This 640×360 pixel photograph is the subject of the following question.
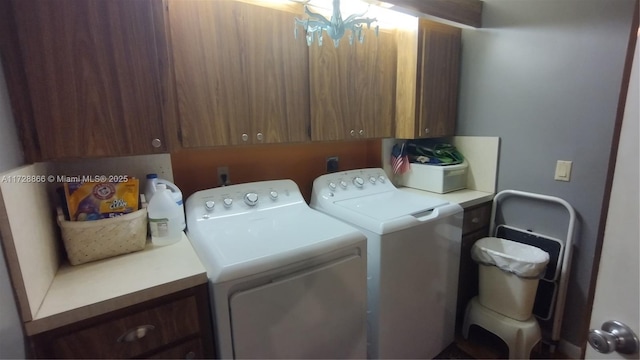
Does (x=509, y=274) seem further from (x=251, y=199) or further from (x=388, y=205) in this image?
(x=251, y=199)

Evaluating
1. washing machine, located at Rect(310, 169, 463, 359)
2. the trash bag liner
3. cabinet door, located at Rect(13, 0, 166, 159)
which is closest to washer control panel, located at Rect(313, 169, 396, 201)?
washing machine, located at Rect(310, 169, 463, 359)

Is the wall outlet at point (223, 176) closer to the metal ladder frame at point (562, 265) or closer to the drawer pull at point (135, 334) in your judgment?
the drawer pull at point (135, 334)

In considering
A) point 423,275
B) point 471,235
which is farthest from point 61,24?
point 471,235

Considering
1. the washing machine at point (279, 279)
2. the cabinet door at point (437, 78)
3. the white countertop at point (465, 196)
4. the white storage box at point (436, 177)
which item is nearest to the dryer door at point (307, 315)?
the washing machine at point (279, 279)

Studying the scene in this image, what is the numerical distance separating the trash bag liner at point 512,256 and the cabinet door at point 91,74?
1.81 m

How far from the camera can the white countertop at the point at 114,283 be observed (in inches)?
32.6

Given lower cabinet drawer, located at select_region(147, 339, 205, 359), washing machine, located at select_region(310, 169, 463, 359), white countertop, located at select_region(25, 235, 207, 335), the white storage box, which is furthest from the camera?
the white storage box

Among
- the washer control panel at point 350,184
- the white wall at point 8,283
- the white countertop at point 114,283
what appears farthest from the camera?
the washer control panel at point 350,184

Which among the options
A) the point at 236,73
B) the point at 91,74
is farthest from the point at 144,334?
the point at 236,73

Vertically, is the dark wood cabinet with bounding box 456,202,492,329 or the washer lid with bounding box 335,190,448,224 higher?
the washer lid with bounding box 335,190,448,224

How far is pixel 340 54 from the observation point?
1632 mm

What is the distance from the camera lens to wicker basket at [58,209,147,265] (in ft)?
3.45

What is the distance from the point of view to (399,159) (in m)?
2.16

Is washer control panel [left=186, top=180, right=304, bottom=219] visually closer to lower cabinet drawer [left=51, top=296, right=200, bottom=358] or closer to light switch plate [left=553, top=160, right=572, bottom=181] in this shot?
lower cabinet drawer [left=51, top=296, right=200, bottom=358]
